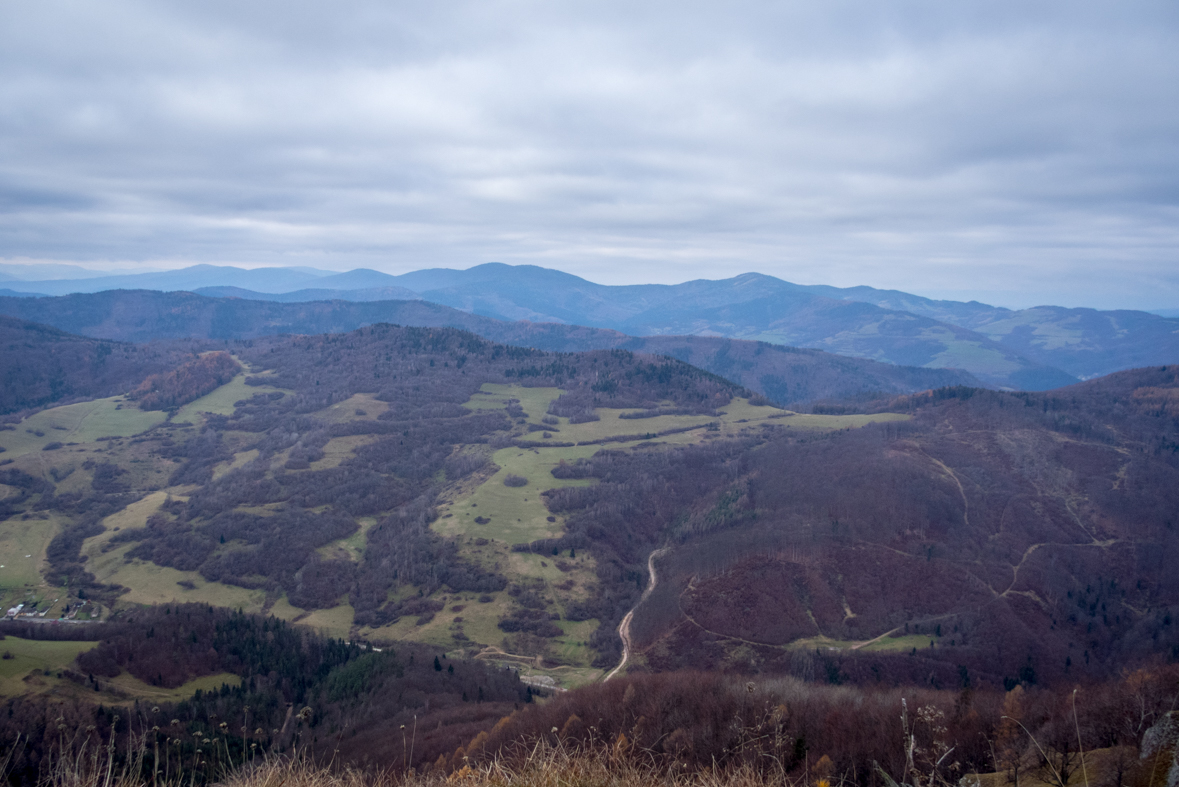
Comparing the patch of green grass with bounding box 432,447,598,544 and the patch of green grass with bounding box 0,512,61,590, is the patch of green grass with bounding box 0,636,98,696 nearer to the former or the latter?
the patch of green grass with bounding box 0,512,61,590

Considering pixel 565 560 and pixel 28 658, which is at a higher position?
pixel 28 658

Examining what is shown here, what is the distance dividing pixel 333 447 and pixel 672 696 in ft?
470

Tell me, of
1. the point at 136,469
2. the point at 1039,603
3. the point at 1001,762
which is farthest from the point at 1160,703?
the point at 136,469

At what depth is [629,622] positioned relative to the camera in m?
Result: 91.4

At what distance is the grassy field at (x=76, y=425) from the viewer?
6329 inches


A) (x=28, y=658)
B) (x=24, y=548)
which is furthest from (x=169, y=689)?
(x=24, y=548)

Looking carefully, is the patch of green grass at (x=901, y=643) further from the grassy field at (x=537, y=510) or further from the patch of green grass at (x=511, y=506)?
the patch of green grass at (x=511, y=506)

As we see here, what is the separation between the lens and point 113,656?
2655 inches

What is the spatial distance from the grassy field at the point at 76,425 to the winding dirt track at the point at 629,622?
162 meters

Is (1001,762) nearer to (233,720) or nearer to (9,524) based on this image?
(233,720)

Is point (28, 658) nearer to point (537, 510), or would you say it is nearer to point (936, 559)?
point (537, 510)

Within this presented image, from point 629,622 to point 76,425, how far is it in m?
185

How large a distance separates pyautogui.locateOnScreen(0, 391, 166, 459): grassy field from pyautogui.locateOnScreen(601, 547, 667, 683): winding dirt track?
16224cm

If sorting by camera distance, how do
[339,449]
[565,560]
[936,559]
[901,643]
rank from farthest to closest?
1. [339,449]
2. [565,560]
3. [936,559]
4. [901,643]
